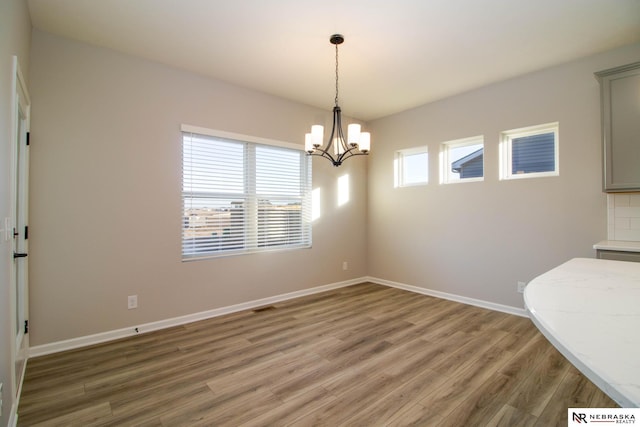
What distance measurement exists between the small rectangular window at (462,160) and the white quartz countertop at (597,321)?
2.95m

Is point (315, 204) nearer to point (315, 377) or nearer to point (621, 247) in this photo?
point (315, 377)

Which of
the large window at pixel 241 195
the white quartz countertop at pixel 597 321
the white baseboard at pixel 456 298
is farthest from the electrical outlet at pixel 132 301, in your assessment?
the white baseboard at pixel 456 298

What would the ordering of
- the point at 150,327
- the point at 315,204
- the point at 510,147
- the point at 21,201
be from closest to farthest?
the point at 21,201 < the point at 150,327 < the point at 510,147 < the point at 315,204

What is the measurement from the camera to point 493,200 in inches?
154

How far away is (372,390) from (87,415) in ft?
5.97

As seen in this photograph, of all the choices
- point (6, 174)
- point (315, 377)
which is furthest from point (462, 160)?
point (6, 174)

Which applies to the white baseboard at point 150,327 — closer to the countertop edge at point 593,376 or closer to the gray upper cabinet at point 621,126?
the countertop edge at point 593,376

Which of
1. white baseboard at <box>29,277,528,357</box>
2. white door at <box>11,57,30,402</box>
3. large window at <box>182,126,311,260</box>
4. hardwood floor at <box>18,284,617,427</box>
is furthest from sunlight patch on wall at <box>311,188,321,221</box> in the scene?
white door at <box>11,57,30,402</box>

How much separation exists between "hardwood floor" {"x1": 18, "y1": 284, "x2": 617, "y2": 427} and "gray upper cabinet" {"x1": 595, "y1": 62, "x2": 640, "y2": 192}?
65.2 inches

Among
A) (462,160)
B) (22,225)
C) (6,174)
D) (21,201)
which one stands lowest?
(22,225)

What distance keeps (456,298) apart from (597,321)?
3721 millimetres

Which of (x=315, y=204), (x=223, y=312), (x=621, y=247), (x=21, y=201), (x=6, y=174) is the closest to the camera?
(x=6, y=174)

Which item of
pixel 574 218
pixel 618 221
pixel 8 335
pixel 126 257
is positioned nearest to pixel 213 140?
pixel 126 257

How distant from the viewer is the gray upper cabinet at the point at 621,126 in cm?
268
